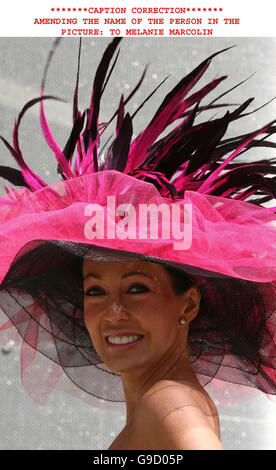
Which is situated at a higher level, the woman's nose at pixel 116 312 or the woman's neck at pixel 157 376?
the woman's nose at pixel 116 312

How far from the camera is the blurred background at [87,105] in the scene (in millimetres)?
1934

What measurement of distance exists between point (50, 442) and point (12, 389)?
19 cm

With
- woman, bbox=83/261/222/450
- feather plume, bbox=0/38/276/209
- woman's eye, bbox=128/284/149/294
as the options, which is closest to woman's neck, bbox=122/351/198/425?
woman, bbox=83/261/222/450

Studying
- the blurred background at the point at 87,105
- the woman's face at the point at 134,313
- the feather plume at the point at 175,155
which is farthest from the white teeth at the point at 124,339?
the blurred background at the point at 87,105

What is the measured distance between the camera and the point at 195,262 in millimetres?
950

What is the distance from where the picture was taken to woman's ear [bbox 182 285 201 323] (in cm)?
Answer: 109

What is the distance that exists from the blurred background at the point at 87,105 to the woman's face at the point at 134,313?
93cm

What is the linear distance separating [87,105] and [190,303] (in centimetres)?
108

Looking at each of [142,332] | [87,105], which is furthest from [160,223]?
[87,105]

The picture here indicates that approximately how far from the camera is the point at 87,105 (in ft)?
6.67

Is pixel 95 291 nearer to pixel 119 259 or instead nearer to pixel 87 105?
pixel 119 259

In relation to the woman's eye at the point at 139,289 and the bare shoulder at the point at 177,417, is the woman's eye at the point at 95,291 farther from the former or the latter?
the bare shoulder at the point at 177,417

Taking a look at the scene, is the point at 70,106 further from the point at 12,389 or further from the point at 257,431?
the point at 257,431

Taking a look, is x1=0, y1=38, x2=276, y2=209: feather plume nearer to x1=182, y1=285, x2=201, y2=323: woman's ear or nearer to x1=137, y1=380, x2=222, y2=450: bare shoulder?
x1=182, y1=285, x2=201, y2=323: woman's ear
